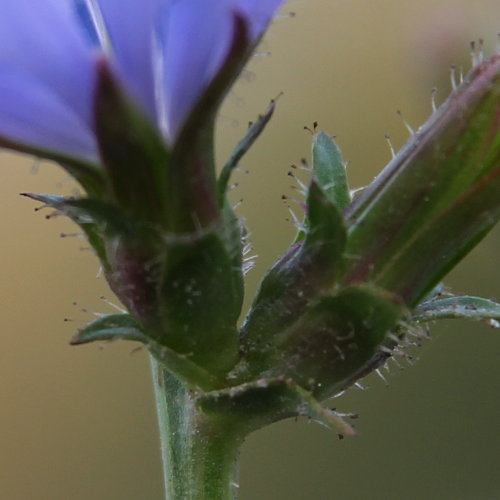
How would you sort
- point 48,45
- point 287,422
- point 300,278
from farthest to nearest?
point 287,422, point 300,278, point 48,45

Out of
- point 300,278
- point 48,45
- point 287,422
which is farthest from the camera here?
point 287,422

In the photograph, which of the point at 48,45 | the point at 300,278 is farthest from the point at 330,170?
the point at 48,45

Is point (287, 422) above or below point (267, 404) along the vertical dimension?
below

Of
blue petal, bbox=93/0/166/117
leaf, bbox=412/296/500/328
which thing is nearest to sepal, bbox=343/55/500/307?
leaf, bbox=412/296/500/328

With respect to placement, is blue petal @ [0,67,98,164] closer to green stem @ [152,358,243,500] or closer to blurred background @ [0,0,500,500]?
green stem @ [152,358,243,500]

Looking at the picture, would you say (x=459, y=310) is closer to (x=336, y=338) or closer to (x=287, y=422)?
(x=336, y=338)

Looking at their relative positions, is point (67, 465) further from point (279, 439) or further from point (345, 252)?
point (345, 252)

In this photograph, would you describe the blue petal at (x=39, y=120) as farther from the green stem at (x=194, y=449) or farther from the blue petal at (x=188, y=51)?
the green stem at (x=194, y=449)
